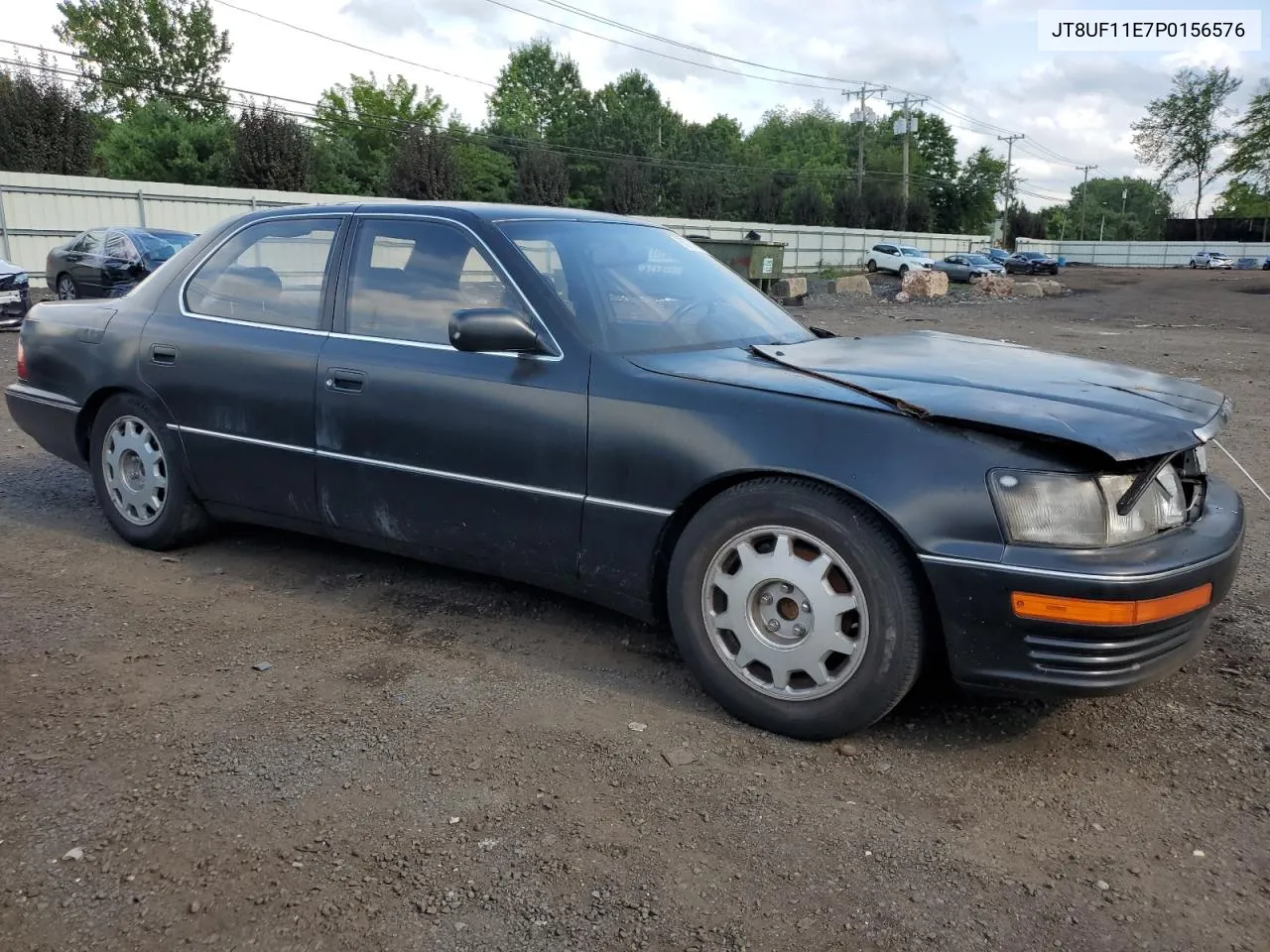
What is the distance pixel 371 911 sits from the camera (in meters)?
2.24

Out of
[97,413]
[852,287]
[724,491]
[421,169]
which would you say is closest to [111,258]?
[97,413]

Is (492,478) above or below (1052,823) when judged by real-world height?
above

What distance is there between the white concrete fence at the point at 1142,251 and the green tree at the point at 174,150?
58751 mm

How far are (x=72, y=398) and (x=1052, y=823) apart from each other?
440cm

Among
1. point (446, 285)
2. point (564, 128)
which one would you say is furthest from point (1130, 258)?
point (446, 285)

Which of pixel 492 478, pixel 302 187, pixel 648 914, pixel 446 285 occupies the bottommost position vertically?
pixel 648 914

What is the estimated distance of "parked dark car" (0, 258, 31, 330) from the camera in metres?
14.5

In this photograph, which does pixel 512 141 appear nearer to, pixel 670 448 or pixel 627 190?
pixel 627 190

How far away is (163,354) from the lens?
442cm

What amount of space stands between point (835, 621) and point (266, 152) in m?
38.4

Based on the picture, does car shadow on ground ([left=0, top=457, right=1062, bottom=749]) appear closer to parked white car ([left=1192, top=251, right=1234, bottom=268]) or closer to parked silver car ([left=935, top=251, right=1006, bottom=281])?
parked silver car ([left=935, top=251, right=1006, bottom=281])

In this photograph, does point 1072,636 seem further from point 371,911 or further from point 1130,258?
point 1130,258

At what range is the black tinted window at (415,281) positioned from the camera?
12.1 ft

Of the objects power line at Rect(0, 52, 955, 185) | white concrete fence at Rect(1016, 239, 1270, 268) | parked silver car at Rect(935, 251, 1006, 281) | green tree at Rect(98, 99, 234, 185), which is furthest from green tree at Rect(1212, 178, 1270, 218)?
green tree at Rect(98, 99, 234, 185)
